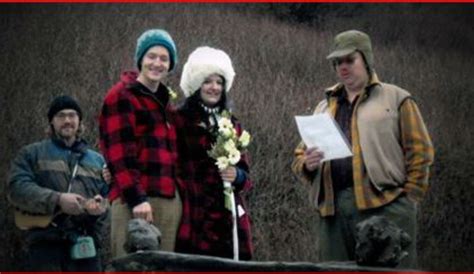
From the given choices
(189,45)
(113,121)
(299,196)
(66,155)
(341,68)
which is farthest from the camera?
(189,45)

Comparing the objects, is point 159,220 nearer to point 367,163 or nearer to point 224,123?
point 224,123

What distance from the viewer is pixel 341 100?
16.4 feet

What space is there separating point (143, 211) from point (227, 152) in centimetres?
55

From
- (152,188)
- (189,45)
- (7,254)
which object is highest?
(189,45)

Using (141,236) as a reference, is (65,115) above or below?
above

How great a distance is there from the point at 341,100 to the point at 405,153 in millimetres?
447

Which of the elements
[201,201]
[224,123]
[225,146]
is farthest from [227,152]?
[201,201]

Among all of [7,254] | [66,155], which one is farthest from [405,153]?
[7,254]

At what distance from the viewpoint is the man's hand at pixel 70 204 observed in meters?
5.14

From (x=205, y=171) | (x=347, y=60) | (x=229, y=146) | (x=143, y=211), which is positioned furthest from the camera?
(x=347, y=60)

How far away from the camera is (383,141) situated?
4809 mm

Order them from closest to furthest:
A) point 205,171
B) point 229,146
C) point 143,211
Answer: point 143,211 → point 229,146 → point 205,171

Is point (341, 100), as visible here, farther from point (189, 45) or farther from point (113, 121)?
point (189, 45)

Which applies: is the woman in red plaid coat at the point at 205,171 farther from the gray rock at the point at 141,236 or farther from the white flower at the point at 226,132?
the gray rock at the point at 141,236
